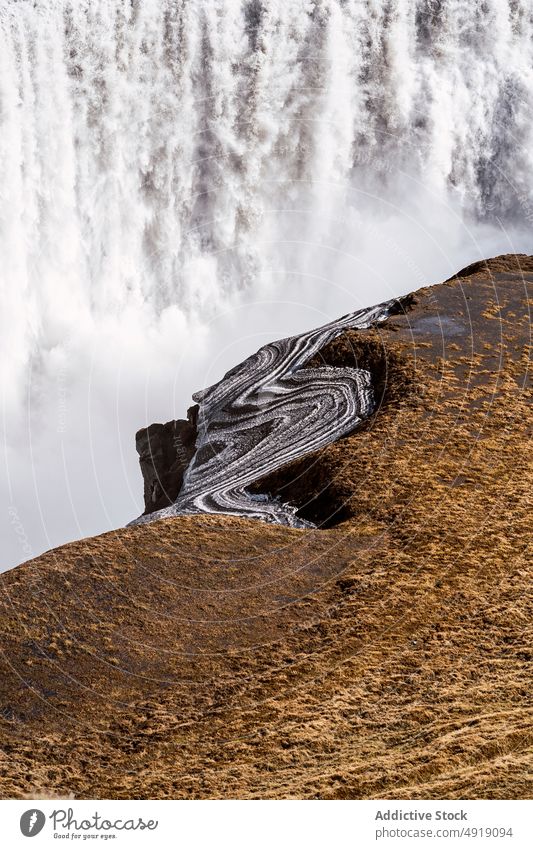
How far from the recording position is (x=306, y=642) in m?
13.6

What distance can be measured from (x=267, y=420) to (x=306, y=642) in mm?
10164

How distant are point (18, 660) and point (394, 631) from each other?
4.52 m

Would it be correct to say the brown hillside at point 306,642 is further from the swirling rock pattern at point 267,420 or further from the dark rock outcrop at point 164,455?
the dark rock outcrop at point 164,455

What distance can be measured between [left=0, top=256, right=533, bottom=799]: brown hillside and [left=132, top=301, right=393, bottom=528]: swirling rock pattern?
3.09 feet

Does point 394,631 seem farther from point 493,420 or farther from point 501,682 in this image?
point 493,420

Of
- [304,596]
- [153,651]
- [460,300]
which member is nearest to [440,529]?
[304,596]

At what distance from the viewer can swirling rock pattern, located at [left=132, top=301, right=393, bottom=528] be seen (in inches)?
772

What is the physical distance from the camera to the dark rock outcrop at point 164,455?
26.0 metres
